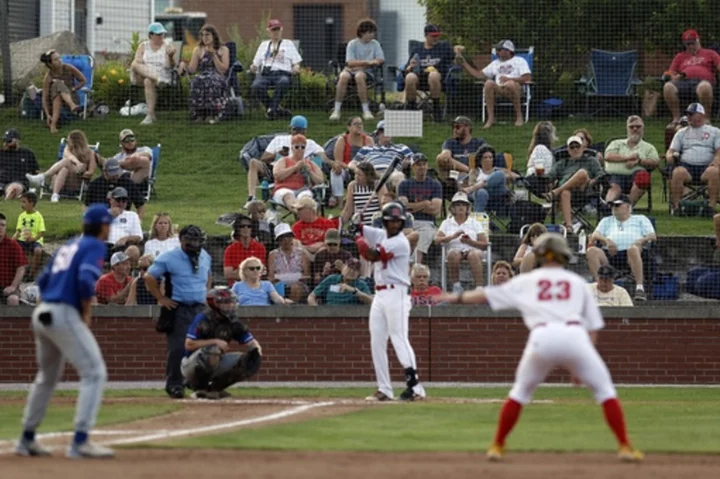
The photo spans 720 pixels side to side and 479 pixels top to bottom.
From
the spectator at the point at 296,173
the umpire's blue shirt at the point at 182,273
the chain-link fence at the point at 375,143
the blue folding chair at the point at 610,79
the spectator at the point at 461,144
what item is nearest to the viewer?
the umpire's blue shirt at the point at 182,273

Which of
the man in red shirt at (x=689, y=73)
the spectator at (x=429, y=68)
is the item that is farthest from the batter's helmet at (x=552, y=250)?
the spectator at (x=429, y=68)

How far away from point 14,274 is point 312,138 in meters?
6.63

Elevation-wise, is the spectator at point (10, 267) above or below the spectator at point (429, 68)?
below

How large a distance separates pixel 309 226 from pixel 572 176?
3841mm

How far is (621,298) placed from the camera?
19.0 m

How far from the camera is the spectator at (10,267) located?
19.2 m

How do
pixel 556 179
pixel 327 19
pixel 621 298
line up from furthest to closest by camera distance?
1. pixel 327 19
2. pixel 556 179
3. pixel 621 298

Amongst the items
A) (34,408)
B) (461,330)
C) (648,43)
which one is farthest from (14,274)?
(648,43)

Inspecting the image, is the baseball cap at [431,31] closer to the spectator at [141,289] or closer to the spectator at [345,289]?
the spectator at [345,289]

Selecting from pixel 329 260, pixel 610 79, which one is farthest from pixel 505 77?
pixel 329 260

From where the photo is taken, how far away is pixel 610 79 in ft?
84.4

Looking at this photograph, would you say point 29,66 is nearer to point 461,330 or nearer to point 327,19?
point 327,19

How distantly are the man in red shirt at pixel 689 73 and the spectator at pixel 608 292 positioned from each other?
5825 millimetres

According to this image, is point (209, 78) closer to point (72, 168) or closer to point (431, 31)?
point (72, 168)
